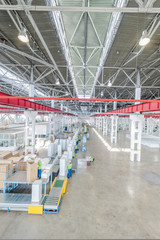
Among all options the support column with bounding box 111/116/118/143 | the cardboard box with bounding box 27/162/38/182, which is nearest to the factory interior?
the cardboard box with bounding box 27/162/38/182

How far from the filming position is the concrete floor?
4738mm

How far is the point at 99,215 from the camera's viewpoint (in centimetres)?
562

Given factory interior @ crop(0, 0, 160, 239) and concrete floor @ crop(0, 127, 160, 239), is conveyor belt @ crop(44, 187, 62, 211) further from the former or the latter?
concrete floor @ crop(0, 127, 160, 239)

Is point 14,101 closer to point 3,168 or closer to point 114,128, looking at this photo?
point 3,168

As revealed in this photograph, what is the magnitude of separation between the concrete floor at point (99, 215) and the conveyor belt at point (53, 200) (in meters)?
0.33

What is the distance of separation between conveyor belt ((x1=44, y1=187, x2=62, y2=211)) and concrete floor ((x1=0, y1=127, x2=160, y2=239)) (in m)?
0.33

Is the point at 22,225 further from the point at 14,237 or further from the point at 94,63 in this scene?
the point at 94,63

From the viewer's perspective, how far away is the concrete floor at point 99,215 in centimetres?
474

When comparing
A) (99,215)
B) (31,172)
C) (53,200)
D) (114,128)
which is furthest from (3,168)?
(114,128)

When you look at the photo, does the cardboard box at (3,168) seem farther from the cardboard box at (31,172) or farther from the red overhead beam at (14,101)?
the red overhead beam at (14,101)

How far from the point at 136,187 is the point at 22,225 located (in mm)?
6794

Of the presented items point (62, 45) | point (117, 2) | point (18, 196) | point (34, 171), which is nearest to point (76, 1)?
point (117, 2)

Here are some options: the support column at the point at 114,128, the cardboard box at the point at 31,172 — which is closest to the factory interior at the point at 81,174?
the cardboard box at the point at 31,172

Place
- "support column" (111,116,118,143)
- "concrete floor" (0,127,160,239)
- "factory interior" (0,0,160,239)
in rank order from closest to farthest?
"concrete floor" (0,127,160,239), "factory interior" (0,0,160,239), "support column" (111,116,118,143)
